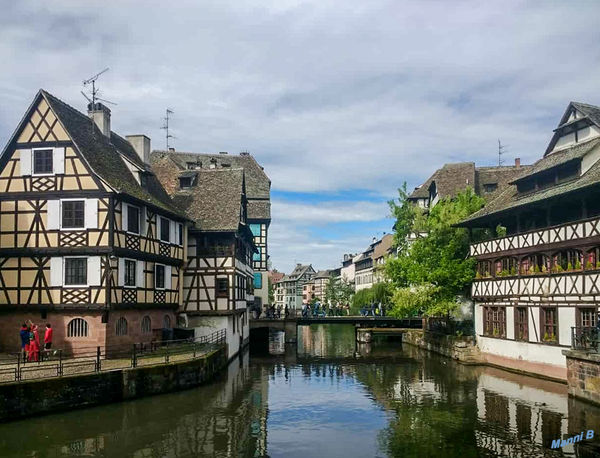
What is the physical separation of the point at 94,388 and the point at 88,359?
176 inches

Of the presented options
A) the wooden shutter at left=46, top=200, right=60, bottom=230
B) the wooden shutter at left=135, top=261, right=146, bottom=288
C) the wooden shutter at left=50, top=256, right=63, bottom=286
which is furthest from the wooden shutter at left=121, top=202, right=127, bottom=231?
the wooden shutter at left=50, top=256, right=63, bottom=286

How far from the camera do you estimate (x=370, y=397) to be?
94.4ft

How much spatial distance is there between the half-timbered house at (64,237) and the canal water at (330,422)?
628 centimetres

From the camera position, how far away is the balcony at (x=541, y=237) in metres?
28.0

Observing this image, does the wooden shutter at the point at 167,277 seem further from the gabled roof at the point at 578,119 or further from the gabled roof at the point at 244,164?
the gabled roof at the point at 244,164

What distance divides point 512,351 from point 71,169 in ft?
85.7

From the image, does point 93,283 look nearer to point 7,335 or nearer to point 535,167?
point 7,335

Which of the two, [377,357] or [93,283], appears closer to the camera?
[93,283]

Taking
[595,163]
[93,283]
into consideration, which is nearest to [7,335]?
[93,283]

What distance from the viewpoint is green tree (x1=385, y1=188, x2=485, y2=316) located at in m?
42.5

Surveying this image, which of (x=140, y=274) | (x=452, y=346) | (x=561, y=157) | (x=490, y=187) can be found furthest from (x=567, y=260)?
(x=490, y=187)

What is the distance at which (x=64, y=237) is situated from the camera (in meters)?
30.3

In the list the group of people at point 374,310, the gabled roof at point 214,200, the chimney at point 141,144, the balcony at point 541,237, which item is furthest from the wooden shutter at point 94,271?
the group of people at point 374,310

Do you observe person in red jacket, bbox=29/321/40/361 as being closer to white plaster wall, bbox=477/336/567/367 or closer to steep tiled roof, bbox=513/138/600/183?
white plaster wall, bbox=477/336/567/367
